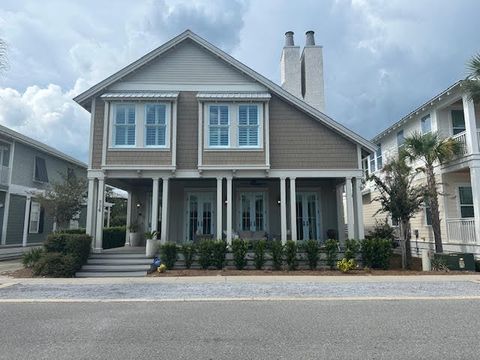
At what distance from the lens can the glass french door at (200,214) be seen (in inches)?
655

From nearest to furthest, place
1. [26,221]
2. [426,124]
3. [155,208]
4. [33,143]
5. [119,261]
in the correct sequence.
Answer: [119,261]
[155,208]
[426,124]
[26,221]
[33,143]

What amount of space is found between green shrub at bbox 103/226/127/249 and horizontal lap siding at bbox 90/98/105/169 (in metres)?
6.27

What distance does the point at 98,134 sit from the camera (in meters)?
14.6

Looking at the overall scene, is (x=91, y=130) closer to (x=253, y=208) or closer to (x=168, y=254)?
(x=168, y=254)

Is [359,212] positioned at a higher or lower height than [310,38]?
lower

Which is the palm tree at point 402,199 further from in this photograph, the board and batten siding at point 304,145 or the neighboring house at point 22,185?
the neighboring house at point 22,185

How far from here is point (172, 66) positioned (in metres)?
15.3

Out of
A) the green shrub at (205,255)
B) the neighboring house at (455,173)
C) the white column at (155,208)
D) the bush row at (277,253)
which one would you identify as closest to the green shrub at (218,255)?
the bush row at (277,253)

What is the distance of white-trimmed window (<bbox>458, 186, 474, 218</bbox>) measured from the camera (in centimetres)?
1616

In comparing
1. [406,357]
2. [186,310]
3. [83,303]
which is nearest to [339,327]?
[406,357]

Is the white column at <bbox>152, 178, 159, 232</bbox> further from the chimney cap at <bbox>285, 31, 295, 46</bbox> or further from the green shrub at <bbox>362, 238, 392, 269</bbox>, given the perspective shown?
the chimney cap at <bbox>285, 31, 295, 46</bbox>

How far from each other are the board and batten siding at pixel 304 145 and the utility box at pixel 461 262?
474cm

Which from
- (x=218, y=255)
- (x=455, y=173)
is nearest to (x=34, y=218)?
(x=218, y=255)

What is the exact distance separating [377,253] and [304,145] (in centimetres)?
499
